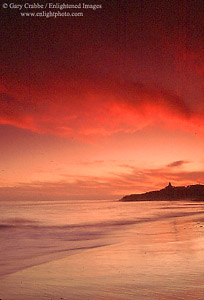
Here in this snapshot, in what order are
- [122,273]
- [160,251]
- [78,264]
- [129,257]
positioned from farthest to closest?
[160,251]
[129,257]
[78,264]
[122,273]

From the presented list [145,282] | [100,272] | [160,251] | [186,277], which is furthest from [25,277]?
[160,251]

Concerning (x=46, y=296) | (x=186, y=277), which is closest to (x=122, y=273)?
(x=186, y=277)

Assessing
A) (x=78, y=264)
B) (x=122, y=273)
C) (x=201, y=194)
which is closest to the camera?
(x=122, y=273)

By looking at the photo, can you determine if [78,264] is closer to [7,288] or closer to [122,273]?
[122,273]

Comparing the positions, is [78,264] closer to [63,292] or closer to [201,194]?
[63,292]

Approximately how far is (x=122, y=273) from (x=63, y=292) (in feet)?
5.96

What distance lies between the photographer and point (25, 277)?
7762 millimetres

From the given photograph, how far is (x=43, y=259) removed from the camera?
35.0 feet

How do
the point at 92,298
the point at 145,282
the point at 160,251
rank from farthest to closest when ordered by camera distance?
the point at 160,251
the point at 145,282
the point at 92,298

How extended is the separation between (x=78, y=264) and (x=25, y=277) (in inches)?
70.3

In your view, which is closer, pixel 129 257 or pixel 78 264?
pixel 78 264

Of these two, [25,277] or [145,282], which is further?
[25,277]

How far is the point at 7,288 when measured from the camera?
6.86 m

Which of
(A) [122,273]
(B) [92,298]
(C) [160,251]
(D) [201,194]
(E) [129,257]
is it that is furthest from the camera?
(D) [201,194]
